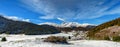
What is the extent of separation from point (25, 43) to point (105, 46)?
8.15 metres

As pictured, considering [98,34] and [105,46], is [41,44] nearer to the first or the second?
[105,46]

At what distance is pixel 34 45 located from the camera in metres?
24.1

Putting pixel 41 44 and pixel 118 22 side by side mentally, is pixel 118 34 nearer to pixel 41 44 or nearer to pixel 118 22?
pixel 118 22

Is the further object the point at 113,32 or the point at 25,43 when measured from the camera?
the point at 113,32

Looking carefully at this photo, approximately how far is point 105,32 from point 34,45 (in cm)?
1900

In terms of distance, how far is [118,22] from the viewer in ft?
138

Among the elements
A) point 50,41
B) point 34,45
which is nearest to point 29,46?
point 34,45

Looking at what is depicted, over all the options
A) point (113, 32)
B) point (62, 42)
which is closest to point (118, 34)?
point (113, 32)

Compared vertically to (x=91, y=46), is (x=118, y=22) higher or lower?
higher

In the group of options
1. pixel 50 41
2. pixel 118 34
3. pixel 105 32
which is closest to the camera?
pixel 50 41

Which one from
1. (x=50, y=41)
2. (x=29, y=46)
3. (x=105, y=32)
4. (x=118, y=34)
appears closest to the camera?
(x=29, y=46)

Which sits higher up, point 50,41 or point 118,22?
point 118,22

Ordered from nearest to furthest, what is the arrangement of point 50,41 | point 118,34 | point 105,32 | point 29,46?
point 29,46 < point 50,41 < point 118,34 < point 105,32

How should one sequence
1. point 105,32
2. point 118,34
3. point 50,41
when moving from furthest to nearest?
point 105,32, point 118,34, point 50,41
